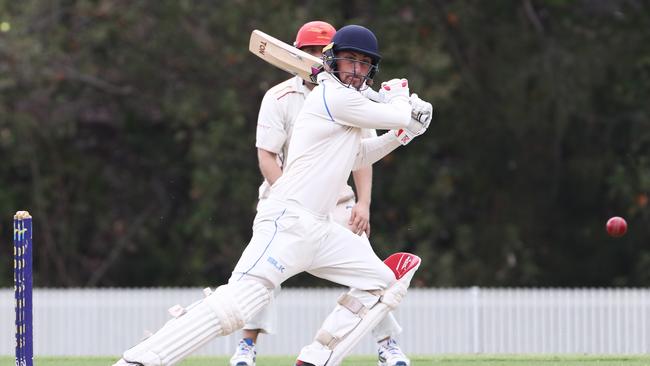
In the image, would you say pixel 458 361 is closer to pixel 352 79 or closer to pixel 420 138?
pixel 352 79

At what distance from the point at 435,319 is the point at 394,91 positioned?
24.5 ft

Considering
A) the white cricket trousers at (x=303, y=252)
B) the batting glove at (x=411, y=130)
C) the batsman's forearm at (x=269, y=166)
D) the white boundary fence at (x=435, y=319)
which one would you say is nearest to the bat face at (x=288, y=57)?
the batsman's forearm at (x=269, y=166)

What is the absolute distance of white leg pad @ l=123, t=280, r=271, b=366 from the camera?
16.9 feet

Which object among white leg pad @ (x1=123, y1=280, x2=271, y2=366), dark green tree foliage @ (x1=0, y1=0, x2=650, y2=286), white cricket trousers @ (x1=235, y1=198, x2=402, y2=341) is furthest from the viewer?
dark green tree foliage @ (x1=0, y1=0, x2=650, y2=286)

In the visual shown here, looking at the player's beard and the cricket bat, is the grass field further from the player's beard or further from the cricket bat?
the player's beard

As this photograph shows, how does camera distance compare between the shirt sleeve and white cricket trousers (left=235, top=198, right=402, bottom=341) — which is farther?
the shirt sleeve

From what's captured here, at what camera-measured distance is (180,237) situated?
1703cm

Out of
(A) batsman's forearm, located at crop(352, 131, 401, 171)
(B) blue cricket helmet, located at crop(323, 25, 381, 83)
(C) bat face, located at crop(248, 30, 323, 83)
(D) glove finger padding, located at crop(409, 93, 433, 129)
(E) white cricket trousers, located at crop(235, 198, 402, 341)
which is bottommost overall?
(E) white cricket trousers, located at crop(235, 198, 402, 341)

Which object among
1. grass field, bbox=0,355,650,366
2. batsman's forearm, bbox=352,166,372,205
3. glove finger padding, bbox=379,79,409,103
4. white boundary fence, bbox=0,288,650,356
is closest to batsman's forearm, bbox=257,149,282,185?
batsman's forearm, bbox=352,166,372,205

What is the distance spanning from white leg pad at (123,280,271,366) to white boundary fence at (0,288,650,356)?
7.50 metres

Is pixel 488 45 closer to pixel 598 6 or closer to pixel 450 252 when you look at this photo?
pixel 598 6

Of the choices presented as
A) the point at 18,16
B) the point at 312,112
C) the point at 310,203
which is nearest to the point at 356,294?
the point at 310,203

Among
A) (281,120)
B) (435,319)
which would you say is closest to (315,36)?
(281,120)

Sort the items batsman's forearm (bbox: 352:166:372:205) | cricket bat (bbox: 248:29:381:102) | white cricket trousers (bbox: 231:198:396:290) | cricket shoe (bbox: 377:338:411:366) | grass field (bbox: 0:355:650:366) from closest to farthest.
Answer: white cricket trousers (bbox: 231:198:396:290) < cricket shoe (bbox: 377:338:411:366) < cricket bat (bbox: 248:29:381:102) < batsman's forearm (bbox: 352:166:372:205) < grass field (bbox: 0:355:650:366)
